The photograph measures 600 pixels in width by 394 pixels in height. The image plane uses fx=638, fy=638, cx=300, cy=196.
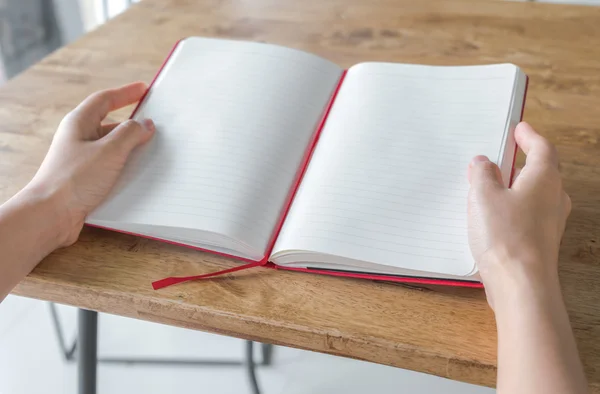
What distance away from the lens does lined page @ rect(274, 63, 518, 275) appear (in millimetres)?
596

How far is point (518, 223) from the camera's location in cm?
56

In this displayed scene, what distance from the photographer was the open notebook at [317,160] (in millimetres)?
606

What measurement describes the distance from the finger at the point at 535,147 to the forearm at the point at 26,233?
1.56ft

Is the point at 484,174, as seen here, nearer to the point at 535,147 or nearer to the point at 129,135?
the point at 535,147

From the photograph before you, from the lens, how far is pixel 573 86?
91 centimetres

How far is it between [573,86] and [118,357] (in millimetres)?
1068

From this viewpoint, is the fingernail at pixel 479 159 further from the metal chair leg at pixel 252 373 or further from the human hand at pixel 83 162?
the metal chair leg at pixel 252 373

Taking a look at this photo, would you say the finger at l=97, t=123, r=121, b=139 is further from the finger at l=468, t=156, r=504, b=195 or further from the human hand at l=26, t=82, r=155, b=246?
the finger at l=468, t=156, r=504, b=195

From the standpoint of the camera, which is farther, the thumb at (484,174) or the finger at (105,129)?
the finger at (105,129)

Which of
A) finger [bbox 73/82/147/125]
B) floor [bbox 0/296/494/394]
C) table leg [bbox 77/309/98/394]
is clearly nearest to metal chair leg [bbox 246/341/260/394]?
floor [bbox 0/296/494/394]

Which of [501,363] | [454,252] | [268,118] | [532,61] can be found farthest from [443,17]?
[501,363]

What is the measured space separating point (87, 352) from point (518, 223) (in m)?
0.52

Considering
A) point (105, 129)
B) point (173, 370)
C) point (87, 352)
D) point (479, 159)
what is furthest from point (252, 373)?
point (479, 159)

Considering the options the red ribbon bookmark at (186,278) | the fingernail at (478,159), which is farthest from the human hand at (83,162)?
the fingernail at (478,159)
